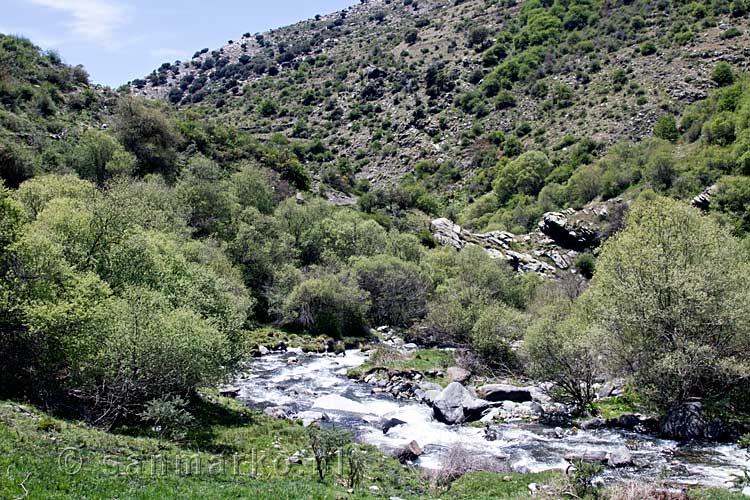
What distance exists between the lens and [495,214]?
9588 cm

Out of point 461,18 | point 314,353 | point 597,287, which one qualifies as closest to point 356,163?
point 461,18

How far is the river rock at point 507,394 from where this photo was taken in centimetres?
3262

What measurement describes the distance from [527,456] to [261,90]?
13849cm

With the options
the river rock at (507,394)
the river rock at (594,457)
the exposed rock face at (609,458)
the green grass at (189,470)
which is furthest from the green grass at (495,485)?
the river rock at (507,394)

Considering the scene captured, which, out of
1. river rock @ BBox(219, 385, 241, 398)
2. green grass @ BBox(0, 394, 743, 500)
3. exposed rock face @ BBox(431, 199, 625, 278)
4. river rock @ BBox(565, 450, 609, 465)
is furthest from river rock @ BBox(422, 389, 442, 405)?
exposed rock face @ BBox(431, 199, 625, 278)

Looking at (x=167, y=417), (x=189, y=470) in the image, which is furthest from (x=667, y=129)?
(x=189, y=470)

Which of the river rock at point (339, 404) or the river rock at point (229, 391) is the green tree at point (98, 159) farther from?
the river rock at point (339, 404)

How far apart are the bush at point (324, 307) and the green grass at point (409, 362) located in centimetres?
907

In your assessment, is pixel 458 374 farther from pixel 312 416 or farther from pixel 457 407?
pixel 312 416

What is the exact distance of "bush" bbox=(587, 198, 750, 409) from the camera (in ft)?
87.8

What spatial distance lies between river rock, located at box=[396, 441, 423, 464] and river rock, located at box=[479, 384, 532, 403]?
397 inches

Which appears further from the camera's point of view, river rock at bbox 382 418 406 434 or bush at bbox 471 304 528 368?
bush at bbox 471 304 528 368

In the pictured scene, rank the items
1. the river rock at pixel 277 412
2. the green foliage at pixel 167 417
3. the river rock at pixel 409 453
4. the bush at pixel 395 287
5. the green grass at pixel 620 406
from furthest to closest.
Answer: the bush at pixel 395 287, the green grass at pixel 620 406, the river rock at pixel 277 412, the river rock at pixel 409 453, the green foliage at pixel 167 417

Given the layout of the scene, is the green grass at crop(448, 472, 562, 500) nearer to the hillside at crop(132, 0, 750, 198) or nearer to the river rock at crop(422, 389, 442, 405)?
the river rock at crop(422, 389, 442, 405)
